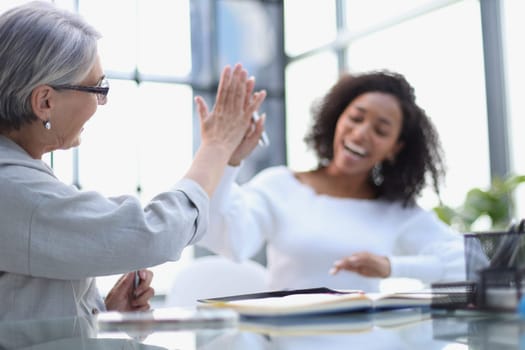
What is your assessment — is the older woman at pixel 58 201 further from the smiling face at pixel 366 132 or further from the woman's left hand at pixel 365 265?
the smiling face at pixel 366 132

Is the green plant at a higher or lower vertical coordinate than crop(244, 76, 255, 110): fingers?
lower

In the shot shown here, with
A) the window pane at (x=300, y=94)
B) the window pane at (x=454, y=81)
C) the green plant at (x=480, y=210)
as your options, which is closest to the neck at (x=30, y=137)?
the green plant at (x=480, y=210)

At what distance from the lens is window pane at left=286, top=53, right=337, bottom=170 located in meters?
6.76

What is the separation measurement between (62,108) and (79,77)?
68mm

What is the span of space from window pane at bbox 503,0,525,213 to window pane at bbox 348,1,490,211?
0.21m

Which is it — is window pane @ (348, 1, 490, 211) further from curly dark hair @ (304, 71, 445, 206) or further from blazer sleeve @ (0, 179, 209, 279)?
blazer sleeve @ (0, 179, 209, 279)

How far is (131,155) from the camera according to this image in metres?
6.14

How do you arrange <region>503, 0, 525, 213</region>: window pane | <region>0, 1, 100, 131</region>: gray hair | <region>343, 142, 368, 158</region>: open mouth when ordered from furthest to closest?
<region>503, 0, 525, 213</region>: window pane < <region>343, 142, 368, 158</region>: open mouth < <region>0, 1, 100, 131</region>: gray hair

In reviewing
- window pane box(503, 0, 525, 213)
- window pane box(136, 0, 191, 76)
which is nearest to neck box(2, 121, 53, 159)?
window pane box(503, 0, 525, 213)

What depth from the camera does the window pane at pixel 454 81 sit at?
5078 mm

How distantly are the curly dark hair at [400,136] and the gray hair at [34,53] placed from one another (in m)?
1.61

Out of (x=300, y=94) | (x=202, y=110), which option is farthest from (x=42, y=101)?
(x=300, y=94)

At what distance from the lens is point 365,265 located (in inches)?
83.3

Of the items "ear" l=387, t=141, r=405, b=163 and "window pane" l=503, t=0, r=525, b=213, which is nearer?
"ear" l=387, t=141, r=405, b=163
